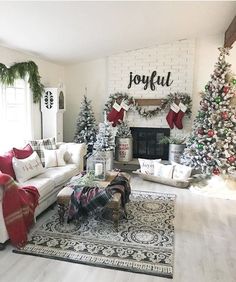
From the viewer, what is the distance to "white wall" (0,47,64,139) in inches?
161

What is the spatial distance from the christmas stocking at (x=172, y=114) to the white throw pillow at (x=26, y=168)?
2.91 metres

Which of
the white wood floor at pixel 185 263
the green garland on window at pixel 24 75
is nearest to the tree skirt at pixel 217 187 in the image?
the white wood floor at pixel 185 263

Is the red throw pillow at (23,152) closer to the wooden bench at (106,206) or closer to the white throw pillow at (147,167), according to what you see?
the wooden bench at (106,206)

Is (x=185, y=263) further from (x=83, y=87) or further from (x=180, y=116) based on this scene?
(x=83, y=87)

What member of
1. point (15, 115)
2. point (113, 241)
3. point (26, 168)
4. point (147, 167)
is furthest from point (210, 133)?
point (15, 115)

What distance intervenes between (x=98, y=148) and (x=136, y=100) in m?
1.39

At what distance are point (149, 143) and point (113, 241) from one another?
3319mm

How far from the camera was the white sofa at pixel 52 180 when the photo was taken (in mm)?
3241

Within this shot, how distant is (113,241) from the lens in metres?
2.82

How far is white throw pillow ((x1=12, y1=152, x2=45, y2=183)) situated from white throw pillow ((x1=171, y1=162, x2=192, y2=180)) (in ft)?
7.95

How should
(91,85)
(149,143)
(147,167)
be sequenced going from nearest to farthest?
(147,167), (149,143), (91,85)

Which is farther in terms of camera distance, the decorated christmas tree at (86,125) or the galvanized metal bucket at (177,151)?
the decorated christmas tree at (86,125)

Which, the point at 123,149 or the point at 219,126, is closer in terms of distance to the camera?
the point at 219,126

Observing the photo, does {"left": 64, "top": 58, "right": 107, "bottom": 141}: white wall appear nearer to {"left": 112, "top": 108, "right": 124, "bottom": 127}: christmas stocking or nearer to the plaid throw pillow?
{"left": 112, "top": 108, "right": 124, "bottom": 127}: christmas stocking
